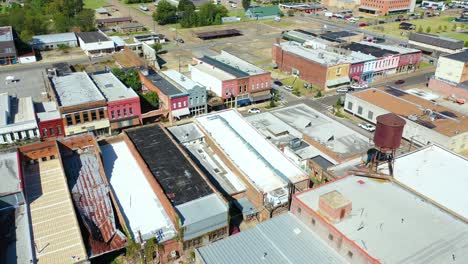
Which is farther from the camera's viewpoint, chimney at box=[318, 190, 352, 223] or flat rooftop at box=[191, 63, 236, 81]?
flat rooftop at box=[191, 63, 236, 81]

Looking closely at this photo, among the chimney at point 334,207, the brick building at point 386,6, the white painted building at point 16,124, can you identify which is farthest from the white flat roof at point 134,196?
the brick building at point 386,6

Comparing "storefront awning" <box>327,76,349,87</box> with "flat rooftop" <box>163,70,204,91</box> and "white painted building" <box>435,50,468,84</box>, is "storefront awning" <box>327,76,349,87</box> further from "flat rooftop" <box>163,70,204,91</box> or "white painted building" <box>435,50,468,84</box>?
"flat rooftop" <box>163,70,204,91</box>

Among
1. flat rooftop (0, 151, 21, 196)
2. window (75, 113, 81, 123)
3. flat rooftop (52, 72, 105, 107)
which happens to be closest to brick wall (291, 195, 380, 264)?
flat rooftop (0, 151, 21, 196)

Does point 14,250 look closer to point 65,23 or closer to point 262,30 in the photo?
point 65,23

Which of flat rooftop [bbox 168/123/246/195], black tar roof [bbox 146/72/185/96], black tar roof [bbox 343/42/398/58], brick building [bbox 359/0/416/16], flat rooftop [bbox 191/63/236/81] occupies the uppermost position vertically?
brick building [bbox 359/0/416/16]

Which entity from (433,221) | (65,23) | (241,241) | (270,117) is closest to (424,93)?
(270,117)
